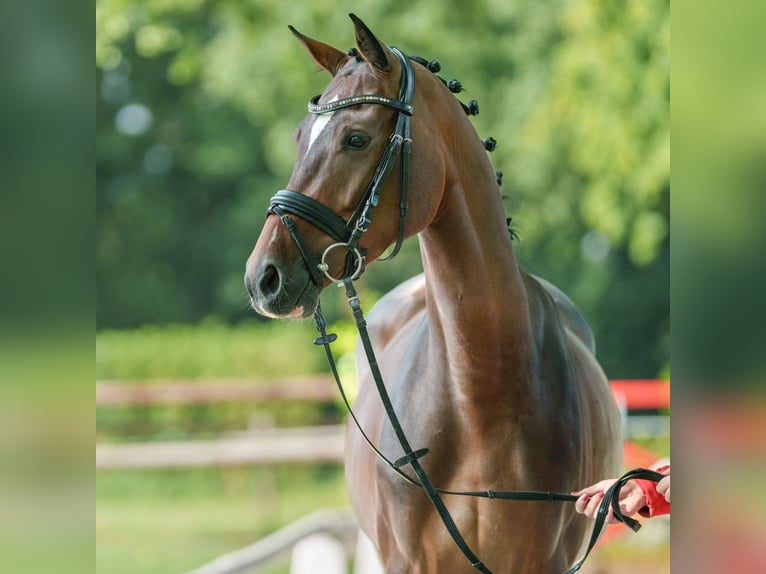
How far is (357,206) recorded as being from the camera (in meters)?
2.55

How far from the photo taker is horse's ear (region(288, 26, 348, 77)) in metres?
2.88

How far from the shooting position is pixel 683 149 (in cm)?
121

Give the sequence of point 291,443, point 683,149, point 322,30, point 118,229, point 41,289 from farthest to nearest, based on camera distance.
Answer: point 118,229 < point 322,30 < point 291,443 < point 683,149 < point 41,289

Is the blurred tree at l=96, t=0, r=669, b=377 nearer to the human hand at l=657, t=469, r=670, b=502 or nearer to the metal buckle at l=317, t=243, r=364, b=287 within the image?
the metal buckle at l=317, t=243, r=364, b=287

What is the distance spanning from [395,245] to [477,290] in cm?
28

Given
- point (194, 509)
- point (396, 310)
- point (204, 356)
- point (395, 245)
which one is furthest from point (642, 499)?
point (204, 356)

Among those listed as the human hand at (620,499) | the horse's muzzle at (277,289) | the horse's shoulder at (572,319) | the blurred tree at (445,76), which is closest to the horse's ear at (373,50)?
the horse's muzzle at (277,289)

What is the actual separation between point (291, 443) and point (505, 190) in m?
5.05

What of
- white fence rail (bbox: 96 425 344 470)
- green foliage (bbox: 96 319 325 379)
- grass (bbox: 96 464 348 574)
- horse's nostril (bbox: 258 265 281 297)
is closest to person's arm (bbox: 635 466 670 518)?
horse's nostril (bbox: 258 265 281 297)

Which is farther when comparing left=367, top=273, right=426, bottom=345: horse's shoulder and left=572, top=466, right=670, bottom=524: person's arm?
left=367, top=273, right=426, bottom=345: horse's shoulder

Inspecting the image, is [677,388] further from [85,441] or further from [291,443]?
[291,443]

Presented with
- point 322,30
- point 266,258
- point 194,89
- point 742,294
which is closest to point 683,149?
point 742,294

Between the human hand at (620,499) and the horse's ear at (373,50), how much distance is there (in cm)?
122

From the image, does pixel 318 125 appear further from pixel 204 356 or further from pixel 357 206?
pixel 204 356
